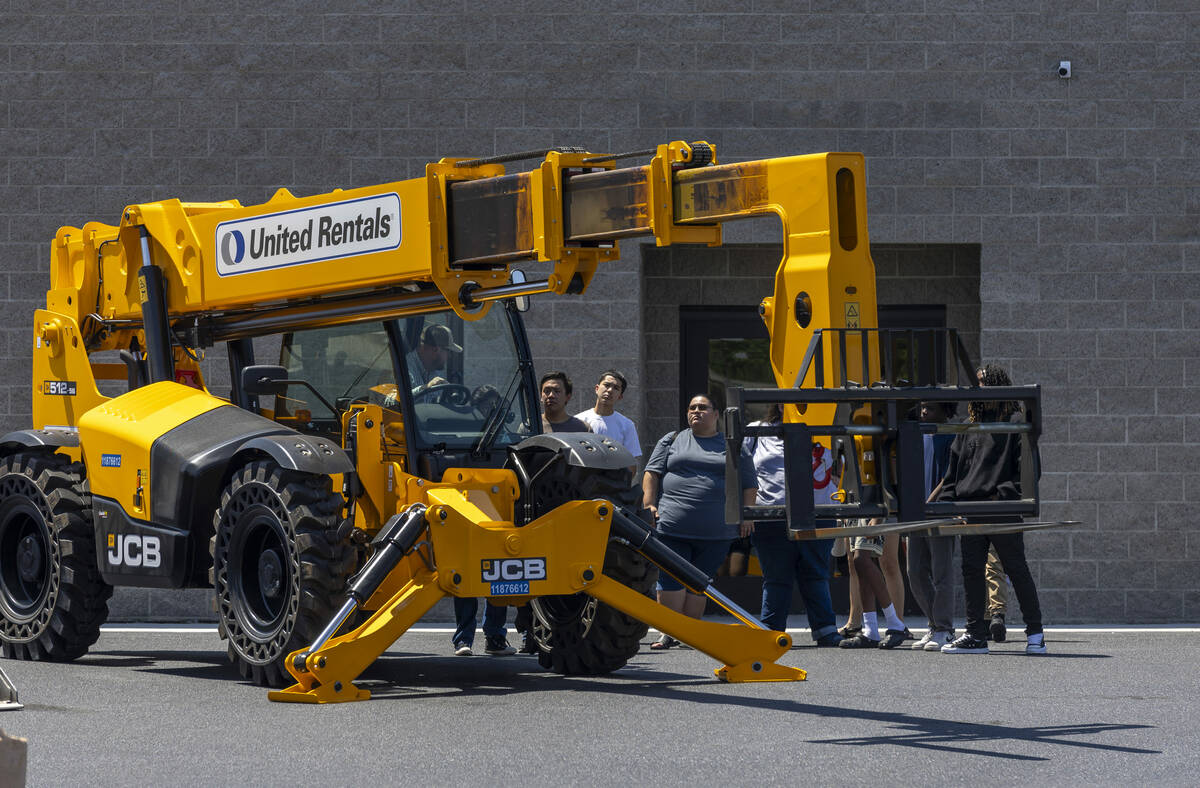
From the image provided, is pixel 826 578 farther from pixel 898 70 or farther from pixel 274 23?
pixel 274 23

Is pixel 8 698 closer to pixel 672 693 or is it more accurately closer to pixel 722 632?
pixel 672 693

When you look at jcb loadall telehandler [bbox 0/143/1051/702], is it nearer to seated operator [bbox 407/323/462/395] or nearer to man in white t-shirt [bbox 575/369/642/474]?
seated operator [bbox 407/323/462/395]

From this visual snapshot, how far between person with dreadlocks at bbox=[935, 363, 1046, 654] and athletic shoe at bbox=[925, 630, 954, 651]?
0.39 feet

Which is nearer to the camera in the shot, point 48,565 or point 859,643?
point 48,565

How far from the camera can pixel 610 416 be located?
13961mm

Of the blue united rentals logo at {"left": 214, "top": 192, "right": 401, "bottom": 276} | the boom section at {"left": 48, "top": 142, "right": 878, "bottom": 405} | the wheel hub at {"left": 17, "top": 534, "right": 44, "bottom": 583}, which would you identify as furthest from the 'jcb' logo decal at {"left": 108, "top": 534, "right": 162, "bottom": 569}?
the blue united rentals logo at {"left": 214, "top": 192, "right": 401, "bottom": 276}

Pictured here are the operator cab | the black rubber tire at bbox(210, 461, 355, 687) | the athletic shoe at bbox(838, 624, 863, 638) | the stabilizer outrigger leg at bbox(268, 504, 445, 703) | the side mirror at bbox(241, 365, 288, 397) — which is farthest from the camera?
the athletic shoe at bbox(838, 624, 863, 638)

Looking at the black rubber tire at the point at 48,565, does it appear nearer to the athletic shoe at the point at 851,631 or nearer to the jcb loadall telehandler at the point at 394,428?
the jcb loadall telehandler at the point at 394,428

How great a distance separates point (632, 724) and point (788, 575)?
460 cm

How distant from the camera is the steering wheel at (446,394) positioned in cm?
1120

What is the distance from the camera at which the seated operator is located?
11234 millimetres

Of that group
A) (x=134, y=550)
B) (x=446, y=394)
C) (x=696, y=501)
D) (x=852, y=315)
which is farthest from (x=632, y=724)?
(x=696, y=501)

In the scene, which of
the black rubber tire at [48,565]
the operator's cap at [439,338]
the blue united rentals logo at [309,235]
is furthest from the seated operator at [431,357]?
the black rubber tire at [48,565]

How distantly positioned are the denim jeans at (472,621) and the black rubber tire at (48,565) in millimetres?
2399
